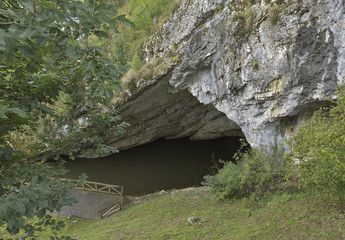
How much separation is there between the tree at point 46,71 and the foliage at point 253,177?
24.4 ft

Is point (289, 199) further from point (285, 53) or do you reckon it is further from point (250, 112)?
point (285, 53)

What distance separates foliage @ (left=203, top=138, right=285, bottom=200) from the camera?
9.20m

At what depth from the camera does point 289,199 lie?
8.22m

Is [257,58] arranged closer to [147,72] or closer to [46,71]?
[147,72]

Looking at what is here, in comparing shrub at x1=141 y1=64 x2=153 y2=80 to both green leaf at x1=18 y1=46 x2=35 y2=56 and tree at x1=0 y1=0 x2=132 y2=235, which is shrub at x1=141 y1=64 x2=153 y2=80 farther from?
green leaf at x1=18 y1=46 x2=35 y2=56

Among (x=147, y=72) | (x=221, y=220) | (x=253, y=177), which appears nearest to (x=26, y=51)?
(x=221, y=220)

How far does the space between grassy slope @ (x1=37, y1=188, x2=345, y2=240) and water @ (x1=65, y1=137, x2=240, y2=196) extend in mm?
4055

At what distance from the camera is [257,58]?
30.3 feet

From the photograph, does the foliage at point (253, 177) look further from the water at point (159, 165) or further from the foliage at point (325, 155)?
the water at point (159, 165)

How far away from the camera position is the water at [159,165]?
15.7 metres

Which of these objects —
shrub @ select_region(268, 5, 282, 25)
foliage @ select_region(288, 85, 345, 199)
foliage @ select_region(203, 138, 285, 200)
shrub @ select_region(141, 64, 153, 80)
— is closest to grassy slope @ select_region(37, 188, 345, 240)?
foliage @ select_region(203, 138, 285, 200)

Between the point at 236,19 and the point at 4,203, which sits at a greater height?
the point at 236,19

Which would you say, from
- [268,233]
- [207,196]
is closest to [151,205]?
[207,196]

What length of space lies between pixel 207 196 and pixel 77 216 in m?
6.59
